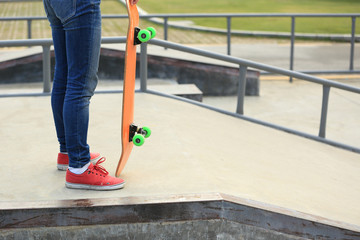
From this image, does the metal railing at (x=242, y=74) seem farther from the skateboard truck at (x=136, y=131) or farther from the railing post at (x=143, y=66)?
the skateboard truck at (x=136, y=131)

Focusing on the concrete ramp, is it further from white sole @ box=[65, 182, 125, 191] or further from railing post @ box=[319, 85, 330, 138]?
railing post @ box=[319, 85, 330, 138]

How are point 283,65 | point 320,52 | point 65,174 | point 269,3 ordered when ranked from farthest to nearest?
point 269,3, point 320,52, point 283,65, point 65,174

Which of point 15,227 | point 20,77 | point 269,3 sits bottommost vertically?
point 15,227

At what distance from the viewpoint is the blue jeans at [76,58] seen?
309cm

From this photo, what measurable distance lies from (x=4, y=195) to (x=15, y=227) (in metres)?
0.27

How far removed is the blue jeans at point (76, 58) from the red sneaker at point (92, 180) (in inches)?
2.4

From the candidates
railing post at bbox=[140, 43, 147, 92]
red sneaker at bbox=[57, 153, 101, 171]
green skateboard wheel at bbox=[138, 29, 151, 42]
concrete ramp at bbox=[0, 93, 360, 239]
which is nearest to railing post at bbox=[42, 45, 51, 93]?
concrete ramp at bbox=[0, 93, 360, 239]

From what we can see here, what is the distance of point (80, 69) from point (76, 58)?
65mm

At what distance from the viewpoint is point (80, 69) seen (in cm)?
319

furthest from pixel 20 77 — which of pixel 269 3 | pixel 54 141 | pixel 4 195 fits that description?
pixel 269 3

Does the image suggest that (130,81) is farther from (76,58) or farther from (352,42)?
(352,42)

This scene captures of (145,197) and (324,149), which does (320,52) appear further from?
(145,197)

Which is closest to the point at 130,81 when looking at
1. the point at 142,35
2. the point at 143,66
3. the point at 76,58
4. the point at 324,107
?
the point at 142,35

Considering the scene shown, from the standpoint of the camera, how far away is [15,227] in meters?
3.14
